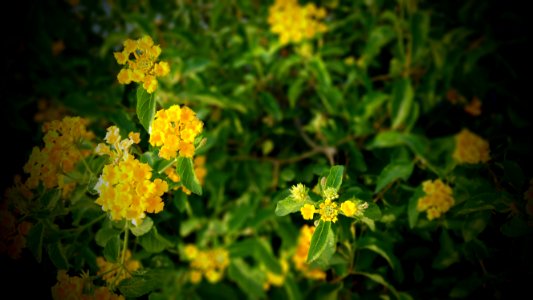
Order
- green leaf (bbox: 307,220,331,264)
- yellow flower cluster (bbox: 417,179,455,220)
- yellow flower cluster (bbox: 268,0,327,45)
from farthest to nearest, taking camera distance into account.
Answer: yellow flower cluster (bbox: 268,0,327,45), yellow flower cluster (bbox: 417,179,455,220), green leaf (bbox: 307,220,331,264)

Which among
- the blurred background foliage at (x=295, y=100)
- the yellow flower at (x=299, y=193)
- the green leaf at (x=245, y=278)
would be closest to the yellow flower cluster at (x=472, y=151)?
the blurred background foliage at (x=295, y=100)

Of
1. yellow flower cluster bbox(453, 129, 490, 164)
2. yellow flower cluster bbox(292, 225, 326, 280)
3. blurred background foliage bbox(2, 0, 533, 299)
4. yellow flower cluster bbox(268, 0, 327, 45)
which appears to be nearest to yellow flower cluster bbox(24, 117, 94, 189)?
blurred background foliage bbox(2, 0, 533, 299)

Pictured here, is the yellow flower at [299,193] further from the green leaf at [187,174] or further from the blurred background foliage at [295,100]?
the blurred background foliage at [295,100]

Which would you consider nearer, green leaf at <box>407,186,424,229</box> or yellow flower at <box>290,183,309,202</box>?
yellow flower at <box>290,183,309,202</box>

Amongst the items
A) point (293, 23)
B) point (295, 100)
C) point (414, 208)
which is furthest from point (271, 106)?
point (414, 208)

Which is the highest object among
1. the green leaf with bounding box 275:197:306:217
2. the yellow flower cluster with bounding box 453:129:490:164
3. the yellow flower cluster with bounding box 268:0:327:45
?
the yellow flower cluster with bounding box 268:0:327:45

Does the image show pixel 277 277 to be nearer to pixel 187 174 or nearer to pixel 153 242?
pixel 153 242

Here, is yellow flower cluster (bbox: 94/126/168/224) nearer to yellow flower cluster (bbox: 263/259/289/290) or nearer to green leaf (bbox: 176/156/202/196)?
green leaf (bbox: 176/156/202/196)

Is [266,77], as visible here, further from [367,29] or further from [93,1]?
[93,1]
